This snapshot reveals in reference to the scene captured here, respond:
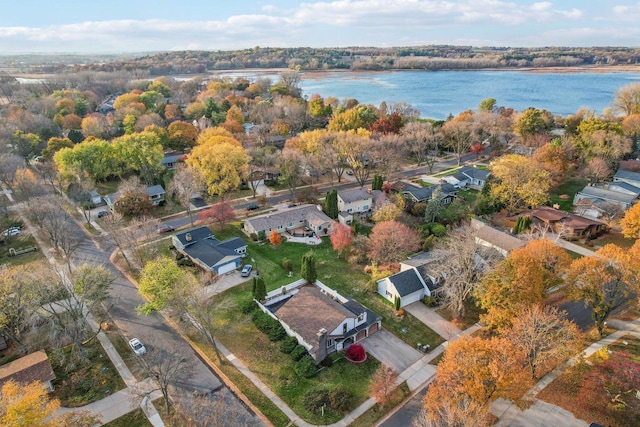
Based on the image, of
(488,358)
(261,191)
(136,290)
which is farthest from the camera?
(261,191)

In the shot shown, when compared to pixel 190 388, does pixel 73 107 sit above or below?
above

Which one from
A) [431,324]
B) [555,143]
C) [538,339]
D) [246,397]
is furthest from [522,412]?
[555,143]

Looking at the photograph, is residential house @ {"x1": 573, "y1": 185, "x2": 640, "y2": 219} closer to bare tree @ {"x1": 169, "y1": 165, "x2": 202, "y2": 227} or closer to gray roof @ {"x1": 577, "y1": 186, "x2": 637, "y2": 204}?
gray roof @ {"x1": 577, "y1": 186, "x2": 637, "y2": 204}

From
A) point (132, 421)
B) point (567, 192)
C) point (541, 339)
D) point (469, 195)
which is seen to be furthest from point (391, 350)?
point (567, 192)

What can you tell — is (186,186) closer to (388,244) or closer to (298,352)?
(388,244)

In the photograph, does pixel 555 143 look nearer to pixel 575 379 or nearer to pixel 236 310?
pixel 575 379

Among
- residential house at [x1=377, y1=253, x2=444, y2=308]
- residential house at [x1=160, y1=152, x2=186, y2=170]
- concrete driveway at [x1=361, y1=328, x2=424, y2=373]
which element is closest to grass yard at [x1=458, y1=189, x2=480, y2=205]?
residential house at [x1=377, y1=253, x2=444, y2=308]

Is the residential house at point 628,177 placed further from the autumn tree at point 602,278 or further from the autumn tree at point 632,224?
the autumn tree at point 602,278
